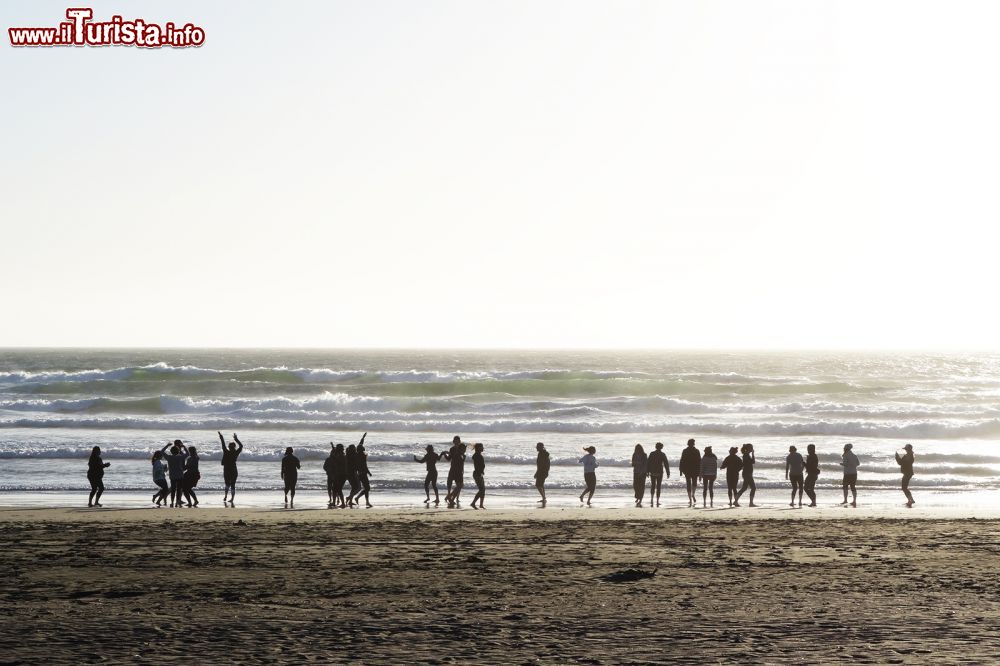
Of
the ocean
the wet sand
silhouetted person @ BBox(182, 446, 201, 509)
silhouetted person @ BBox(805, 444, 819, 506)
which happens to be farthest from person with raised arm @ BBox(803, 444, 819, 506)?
silhouetted person @ BBox(182, 446, 201, 509)

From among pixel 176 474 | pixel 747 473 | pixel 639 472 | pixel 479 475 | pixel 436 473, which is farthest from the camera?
pixel 747 473

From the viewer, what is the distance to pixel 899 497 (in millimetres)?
23719

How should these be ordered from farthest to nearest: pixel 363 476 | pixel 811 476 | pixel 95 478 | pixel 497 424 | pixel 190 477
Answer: pixel 497 424, pixel 811 476, pixel 363 476, pixel 190 477, pixel 95 478

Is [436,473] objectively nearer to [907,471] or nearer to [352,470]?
[352,470]

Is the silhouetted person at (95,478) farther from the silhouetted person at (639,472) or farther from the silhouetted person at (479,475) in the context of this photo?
the silhouetted person at (639,472)

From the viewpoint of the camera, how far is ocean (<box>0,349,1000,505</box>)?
1032 inches

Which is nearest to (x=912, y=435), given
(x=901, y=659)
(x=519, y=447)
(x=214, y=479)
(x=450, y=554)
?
(x=519, y=447)

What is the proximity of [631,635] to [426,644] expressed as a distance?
1902mm

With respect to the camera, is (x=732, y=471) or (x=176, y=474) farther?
(x=732, y=471)

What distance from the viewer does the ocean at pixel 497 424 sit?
2621 centimetres

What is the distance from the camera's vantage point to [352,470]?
21016 mm

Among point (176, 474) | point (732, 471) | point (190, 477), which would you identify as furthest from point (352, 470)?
point (732, 471)

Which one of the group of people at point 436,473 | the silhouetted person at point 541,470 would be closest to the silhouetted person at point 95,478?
the group of people at point 436,473

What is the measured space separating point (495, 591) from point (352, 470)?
1000 cm
